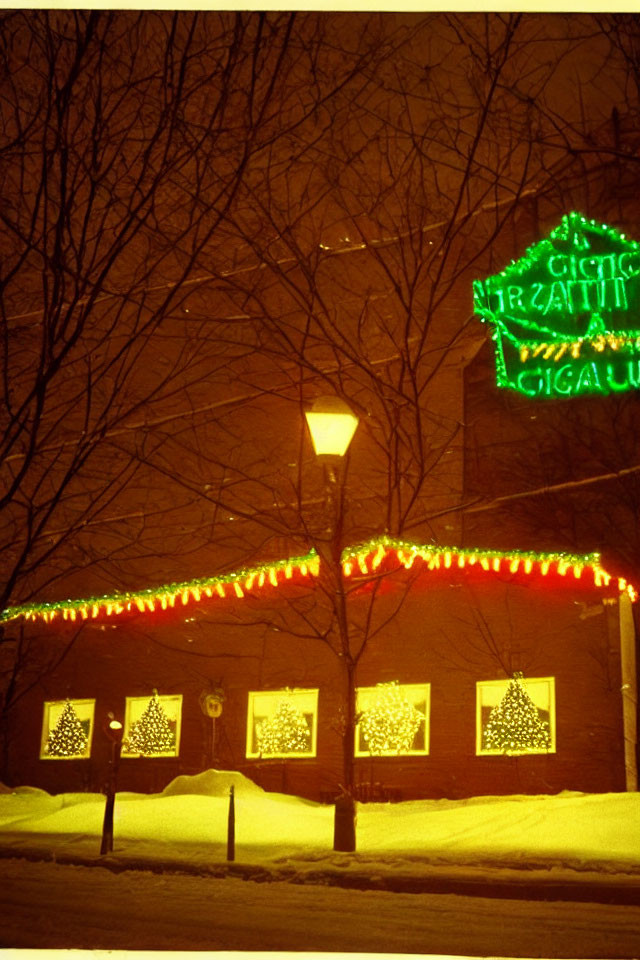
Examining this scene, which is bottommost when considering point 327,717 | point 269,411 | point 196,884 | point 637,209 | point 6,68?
point 196,884

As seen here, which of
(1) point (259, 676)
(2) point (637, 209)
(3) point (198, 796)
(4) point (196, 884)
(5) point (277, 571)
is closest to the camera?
(4) point (196, 884)

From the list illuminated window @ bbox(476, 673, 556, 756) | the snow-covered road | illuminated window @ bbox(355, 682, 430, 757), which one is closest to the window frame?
illuminated window @ bbox(355, 682, 430, 757)

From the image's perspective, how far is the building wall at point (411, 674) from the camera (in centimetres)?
1755

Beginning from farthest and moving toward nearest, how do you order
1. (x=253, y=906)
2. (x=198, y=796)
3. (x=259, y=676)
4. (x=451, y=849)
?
(x=259, y=676) → (x=198, y=796) → (x=451, y=849) → (x=253, y=906)

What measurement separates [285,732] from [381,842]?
759 centimetres

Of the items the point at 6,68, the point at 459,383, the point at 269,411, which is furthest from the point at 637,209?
the point at 6,68

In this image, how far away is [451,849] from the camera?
38.5ft

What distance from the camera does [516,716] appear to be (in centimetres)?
1809

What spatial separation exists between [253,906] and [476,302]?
583 inches

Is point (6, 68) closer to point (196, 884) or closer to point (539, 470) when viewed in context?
point (196, 884)

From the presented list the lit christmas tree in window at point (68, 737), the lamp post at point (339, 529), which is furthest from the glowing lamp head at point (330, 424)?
the lit christmas tree in window at point (68, 737)

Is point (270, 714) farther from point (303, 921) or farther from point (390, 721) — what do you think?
point (303, 921)

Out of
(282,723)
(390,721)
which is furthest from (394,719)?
(282,723)

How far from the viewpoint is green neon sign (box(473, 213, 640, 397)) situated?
21.0 meters
